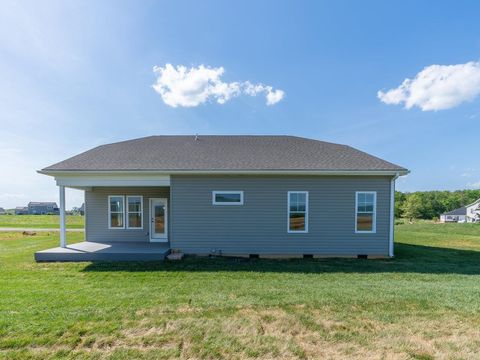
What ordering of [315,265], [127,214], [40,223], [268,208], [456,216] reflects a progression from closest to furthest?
1. [315,265]
2. [268,208]
3. [127,214]
4. [40,223]
5. [456,216]

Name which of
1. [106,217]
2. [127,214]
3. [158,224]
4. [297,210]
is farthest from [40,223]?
[297,210]

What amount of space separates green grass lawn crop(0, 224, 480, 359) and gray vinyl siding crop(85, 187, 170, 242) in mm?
3573

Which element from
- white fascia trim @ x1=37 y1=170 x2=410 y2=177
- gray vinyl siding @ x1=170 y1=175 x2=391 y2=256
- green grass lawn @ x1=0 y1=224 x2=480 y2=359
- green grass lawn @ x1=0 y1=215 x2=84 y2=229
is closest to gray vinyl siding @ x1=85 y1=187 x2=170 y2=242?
white fascia trim @ x1=37 y1=170 x2=410 y2=177

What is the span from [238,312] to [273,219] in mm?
5073

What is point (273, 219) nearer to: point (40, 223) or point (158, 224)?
point (158, 224)

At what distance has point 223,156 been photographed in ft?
34.0

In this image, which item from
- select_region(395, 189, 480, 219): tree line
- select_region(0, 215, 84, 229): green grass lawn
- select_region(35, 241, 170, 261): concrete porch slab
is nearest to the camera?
select_region(35, 241, 170, 261): concrete porch slab

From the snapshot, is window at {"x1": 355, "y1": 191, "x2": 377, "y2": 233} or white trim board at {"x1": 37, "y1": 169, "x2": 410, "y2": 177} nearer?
white trim board at {"x1": 37, "y1": 169, "x2": 410, "y2": 177}

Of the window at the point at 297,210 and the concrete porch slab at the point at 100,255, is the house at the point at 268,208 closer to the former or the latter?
the window at the point at 297,210

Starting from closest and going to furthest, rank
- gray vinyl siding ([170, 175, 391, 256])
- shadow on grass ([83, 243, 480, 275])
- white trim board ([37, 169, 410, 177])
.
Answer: shadow on grass ([83, 243, 480, 275]) < white trim board ([37, 169, 410, 177]) < gray vinyl siding ([170, 175, 391, 256])

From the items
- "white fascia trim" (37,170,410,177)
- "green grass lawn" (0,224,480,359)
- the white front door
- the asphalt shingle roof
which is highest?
the asphalt shingle roof

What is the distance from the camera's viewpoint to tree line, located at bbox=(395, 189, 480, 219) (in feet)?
204

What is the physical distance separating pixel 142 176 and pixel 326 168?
638 centimetres

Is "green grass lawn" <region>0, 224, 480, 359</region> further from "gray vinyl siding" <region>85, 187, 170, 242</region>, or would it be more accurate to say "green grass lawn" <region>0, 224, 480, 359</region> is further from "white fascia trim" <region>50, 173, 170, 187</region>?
"gray vinyl siding" <region>85, 187, 170, 242</region>
